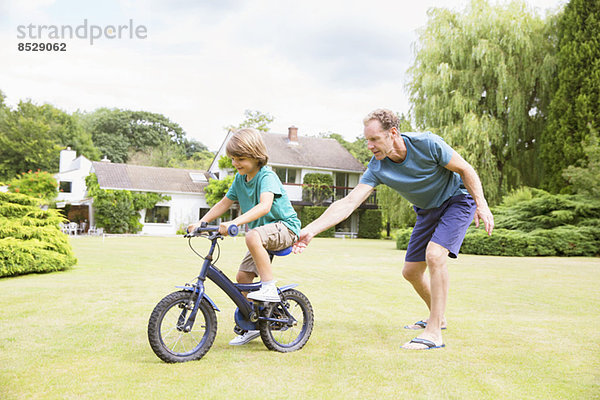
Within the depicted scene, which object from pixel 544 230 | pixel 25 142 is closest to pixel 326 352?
pixel 544 230

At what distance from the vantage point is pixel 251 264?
4.19 m

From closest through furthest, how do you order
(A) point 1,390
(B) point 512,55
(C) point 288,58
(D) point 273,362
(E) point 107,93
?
(A) point 1,390 → (D) point 273,362 → (B) point 512,55 → (C) point 288,58 → (E) point 107,93

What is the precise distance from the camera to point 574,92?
20719mm

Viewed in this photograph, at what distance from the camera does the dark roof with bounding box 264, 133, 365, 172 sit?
38781 millimetres

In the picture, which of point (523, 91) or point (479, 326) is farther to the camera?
point (523, 91)

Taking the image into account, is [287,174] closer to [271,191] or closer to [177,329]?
[271,191]

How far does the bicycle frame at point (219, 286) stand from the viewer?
11.8ft

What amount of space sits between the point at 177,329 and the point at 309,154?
37.1 m

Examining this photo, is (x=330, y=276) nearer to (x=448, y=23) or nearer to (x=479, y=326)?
(x=479, y=326)

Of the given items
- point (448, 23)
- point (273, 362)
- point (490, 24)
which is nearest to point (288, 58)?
point (448, 23)

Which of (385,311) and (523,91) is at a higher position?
(523,91)

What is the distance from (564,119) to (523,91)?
246 cm

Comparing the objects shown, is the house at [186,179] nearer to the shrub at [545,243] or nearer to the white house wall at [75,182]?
the white house wall at [75,182]

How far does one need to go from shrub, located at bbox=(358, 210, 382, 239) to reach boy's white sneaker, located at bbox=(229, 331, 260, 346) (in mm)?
34271
